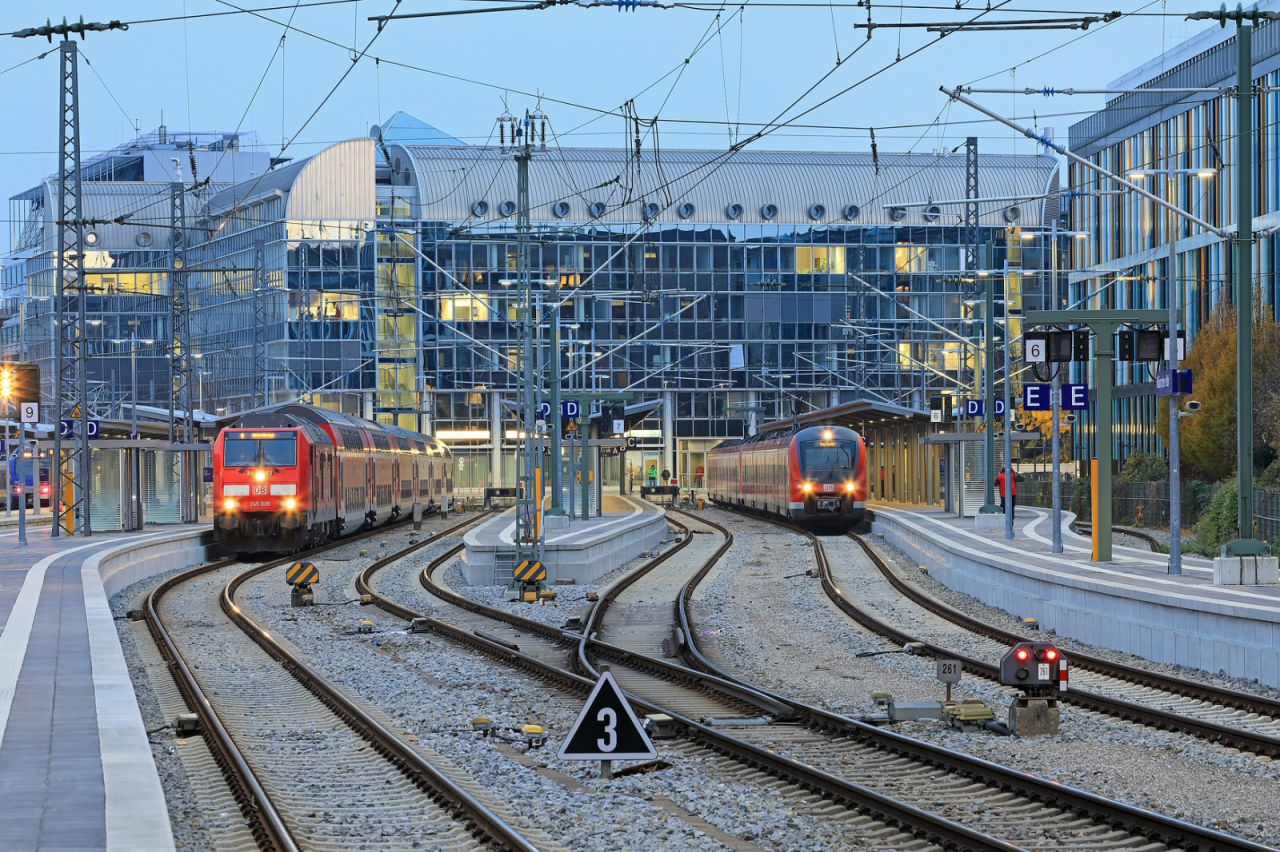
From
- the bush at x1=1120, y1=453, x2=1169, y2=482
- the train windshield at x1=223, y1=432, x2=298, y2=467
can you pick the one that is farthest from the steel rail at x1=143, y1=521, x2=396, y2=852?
the bush at x1=1120, y1=453, x2=1169, y2=482

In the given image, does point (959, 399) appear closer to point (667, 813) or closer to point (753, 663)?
point (753, 663)

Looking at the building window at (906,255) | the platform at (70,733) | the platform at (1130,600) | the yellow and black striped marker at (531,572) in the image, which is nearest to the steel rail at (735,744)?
the yellow and black striped marker at (531,572)

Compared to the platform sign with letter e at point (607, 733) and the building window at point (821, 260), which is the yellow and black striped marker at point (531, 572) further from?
the building window at point (821, 260)

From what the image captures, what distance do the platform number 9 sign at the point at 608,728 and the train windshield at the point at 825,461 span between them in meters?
43.7

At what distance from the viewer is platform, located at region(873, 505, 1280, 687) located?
18688 millimetres

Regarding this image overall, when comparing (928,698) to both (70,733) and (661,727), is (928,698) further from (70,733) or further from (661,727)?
(70,733)

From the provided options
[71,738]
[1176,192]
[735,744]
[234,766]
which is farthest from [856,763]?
[1176,192]

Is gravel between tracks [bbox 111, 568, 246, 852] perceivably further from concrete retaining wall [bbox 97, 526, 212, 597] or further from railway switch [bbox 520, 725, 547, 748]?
concrete retaining wall [bbox 97, 526, 212, 597]

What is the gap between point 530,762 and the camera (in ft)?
45.8

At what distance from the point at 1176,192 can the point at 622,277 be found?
38555 mm

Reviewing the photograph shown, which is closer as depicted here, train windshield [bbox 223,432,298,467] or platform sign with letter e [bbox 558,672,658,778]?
platform sign with letter e [bbox 558,672,658,778]

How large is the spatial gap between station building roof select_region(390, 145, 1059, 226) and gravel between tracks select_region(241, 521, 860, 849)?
74479mm

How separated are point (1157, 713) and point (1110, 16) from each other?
8975 mm

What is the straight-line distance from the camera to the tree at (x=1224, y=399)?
49875 millimetres
